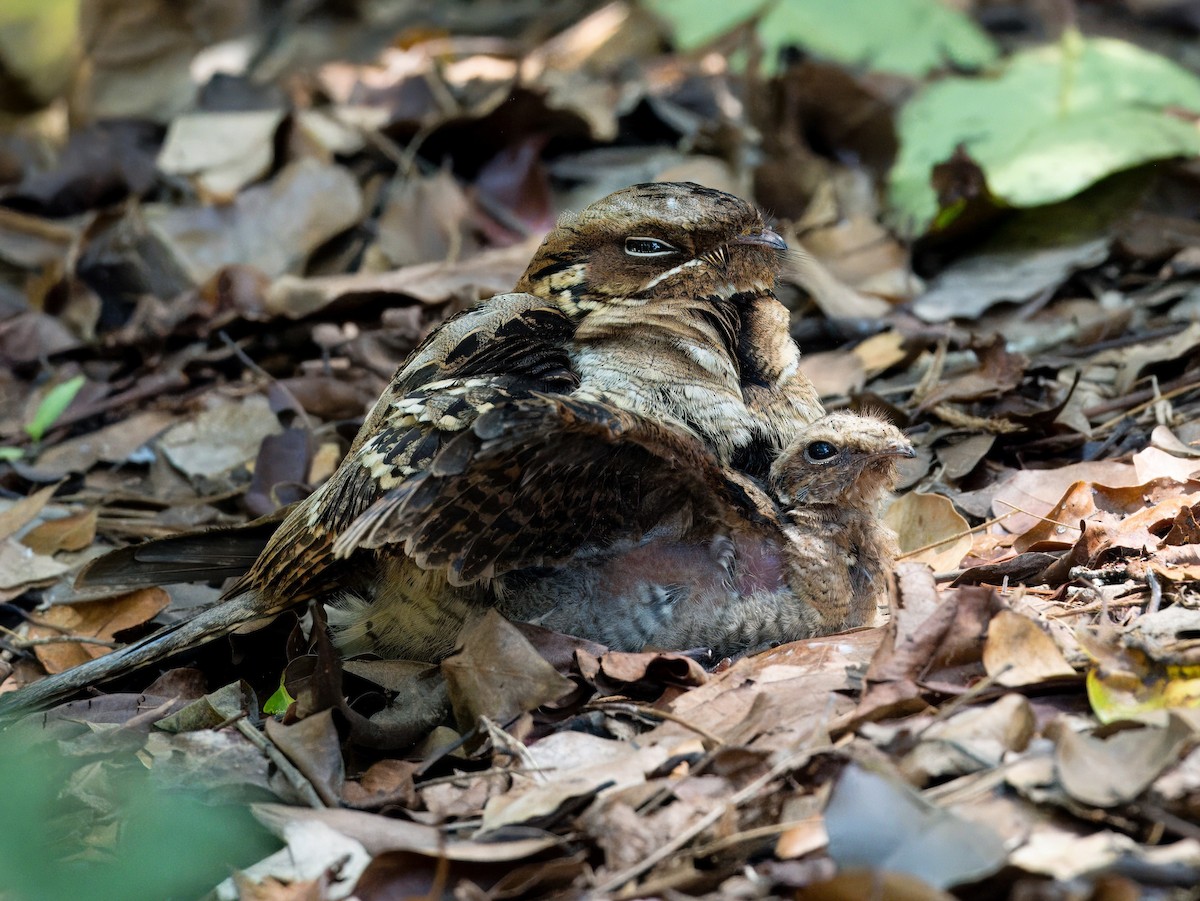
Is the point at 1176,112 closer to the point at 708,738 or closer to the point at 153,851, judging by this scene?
the point at 708,738

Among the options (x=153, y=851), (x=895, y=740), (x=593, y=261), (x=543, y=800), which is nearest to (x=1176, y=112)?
(x=593, y=261)

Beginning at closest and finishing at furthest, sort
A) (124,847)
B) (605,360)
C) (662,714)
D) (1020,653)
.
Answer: (124,847), (1020,653), (662,714), (605,360)

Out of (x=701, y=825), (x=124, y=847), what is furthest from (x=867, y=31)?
(x=124, y=847)

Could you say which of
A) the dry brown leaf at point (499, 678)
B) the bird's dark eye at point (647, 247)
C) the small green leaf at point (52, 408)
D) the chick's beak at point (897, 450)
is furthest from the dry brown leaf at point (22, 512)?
the chick's beak at point (897, 450)

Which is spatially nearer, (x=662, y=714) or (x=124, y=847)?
(x=124, y=847)

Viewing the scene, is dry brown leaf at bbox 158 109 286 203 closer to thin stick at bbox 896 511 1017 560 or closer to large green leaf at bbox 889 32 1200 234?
large green leaf at bbox 889 32 1200 234

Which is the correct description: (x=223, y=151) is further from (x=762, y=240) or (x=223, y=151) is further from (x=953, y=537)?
(x=953, y=537)

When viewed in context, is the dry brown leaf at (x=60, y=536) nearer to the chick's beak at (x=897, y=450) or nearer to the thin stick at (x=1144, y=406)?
the chick's beak at (x=897, y=450)
